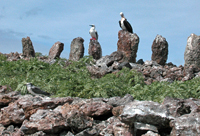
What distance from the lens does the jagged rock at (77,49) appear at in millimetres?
20047

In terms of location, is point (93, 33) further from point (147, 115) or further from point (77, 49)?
point (147, 115)

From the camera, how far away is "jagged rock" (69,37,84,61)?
20047 mm

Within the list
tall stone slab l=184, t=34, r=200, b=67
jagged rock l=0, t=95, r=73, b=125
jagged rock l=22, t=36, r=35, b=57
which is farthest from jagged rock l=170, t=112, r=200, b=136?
jagged rock l=22, t=36, r=35, b=57

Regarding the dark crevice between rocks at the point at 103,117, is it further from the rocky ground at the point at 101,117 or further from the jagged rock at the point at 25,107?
the jagged rock at the point at 25,107

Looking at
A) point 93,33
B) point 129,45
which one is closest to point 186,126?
point 129,45

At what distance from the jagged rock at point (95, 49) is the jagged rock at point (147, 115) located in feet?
47.5

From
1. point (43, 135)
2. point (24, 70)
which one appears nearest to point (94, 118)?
point (43, 135)

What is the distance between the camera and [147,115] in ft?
16.3

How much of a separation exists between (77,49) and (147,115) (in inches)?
610

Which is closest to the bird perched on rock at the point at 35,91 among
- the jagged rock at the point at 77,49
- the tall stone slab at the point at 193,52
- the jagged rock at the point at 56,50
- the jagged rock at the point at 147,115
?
the jagged rock at the point at 147,115

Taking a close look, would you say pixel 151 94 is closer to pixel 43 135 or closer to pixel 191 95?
pixel 191 95

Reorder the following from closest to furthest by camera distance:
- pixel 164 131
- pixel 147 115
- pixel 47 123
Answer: pixel 147 115
pixel 164 131
pixel 47 123

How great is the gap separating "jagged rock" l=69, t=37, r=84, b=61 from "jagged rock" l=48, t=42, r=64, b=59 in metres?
0.77

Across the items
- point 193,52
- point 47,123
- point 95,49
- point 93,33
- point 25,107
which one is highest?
point 93,33
